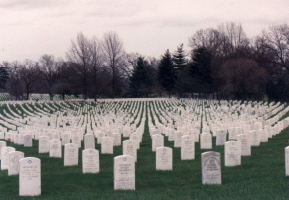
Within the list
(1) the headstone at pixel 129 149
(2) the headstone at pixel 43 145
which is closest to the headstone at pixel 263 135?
(1) the headstone at pixel 129 149

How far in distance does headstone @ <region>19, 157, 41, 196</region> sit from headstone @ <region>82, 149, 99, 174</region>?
7.45ft

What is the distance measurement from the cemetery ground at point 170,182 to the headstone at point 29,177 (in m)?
0.22

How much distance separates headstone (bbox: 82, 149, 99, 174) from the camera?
34.1 feet

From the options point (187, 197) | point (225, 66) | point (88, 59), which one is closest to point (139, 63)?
point (88, 59)

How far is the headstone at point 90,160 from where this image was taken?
10.4 metres

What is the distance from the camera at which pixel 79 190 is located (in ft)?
27.7

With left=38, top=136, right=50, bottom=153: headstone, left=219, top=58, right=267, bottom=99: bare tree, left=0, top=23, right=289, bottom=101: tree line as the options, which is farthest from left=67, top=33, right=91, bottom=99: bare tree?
left=38, top=136, right=50, bottom=153: headstone

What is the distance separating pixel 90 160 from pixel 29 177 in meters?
2.45

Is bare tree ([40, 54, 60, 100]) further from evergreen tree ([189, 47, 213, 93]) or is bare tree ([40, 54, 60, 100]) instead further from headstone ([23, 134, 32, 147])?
headstone ([23, 134, 32, 147])

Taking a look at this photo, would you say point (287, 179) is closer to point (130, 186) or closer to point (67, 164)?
point (130, 186)

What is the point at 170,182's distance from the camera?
360 inches

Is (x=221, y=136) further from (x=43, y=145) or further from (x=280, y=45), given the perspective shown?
(x=280, y=45)

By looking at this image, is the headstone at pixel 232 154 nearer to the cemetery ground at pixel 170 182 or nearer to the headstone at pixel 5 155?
the cemetery ground at pixel 170 182

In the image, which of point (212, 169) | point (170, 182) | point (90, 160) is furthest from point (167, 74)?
point (212, 169)
